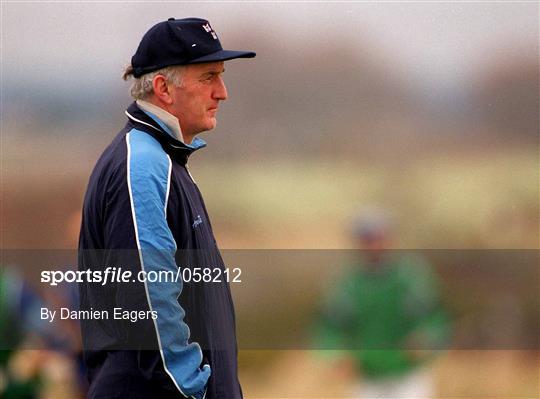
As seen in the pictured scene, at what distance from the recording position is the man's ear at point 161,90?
6.91ft

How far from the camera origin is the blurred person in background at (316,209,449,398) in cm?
262

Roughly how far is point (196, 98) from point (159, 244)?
0.38m

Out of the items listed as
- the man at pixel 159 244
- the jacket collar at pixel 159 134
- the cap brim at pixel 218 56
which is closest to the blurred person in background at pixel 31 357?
the man at pixel 159 244

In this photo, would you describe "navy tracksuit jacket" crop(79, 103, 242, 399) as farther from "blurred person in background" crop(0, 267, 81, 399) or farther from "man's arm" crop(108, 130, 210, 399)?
"blurred person in background" crop(0, 267, 81, 399)

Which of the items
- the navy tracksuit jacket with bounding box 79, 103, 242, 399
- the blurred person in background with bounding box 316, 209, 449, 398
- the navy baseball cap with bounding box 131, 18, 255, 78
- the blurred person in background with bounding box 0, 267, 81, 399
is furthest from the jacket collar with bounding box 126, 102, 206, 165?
the blurred person in background with bounding box 0, 267, 81, 399

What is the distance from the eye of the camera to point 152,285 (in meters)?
1.90

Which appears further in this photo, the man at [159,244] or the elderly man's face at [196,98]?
the elderly man's face at [196,98]

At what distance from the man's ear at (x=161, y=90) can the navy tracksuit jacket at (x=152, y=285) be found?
0.05 m

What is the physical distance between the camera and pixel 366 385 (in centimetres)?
276

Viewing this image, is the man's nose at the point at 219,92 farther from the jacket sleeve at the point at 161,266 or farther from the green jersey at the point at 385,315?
the green jersey at the point at 385,315

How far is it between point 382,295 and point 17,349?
3.32 ft

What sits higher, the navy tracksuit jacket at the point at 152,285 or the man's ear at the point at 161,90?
the man's ear at the point at 161,90

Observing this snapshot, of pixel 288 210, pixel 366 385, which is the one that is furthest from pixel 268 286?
pixel 366 385

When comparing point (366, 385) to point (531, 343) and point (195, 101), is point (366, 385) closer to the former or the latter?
point (531, 343)
